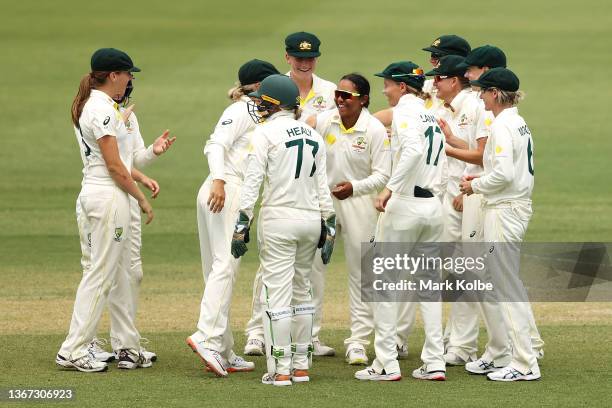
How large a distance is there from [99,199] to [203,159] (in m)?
11.4

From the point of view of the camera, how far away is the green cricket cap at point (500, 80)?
8.80 metres

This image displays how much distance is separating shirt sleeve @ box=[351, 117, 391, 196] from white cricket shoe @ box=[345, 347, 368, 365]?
122 centimetres

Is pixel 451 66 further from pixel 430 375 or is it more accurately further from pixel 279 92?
pixel 430 375

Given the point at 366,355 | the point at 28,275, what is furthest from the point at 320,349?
the point at 28,275

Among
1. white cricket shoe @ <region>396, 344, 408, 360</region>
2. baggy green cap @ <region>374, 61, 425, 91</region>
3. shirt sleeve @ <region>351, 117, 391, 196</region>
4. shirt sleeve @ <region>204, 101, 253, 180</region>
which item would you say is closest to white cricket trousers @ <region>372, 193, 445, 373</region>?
shirt sleeve @ <region>351, 117, 391, 196</region>

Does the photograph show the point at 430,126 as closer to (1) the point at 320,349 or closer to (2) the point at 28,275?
(1) the point at 320,349

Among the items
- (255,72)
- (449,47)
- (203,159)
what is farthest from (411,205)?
(203,159)

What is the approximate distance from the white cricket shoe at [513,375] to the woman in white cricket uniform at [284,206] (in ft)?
4.46

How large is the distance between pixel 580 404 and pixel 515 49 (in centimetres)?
2229

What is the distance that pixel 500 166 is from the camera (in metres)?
8.67

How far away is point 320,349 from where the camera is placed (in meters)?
9.81

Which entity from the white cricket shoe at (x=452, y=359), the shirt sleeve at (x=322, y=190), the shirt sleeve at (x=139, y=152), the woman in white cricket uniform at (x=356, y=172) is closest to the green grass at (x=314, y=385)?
the white cricket shoe at (x=452, y=359)

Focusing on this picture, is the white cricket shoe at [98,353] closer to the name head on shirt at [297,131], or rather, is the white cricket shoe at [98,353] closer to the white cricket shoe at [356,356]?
the white cricket shoe at [356,356]

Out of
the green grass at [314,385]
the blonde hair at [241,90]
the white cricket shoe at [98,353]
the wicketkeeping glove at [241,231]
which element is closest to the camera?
the green grass at [314,385]
